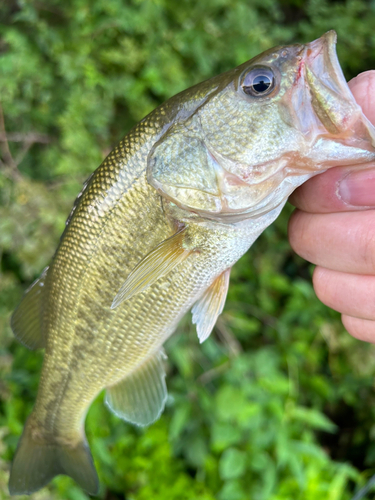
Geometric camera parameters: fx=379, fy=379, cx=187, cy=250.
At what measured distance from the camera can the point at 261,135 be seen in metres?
0.73

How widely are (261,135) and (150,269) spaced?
1.14 ft

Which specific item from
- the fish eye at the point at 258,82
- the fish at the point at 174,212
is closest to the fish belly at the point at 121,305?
the fish at the point at 174,212

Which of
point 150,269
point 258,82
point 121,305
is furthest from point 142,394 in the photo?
point 258,82

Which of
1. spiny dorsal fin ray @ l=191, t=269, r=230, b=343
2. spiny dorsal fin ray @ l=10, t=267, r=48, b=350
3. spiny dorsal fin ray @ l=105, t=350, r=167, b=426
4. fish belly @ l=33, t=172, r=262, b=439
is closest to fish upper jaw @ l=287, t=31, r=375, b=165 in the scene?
fish belly @ l=33, t=172, r=262, b=439

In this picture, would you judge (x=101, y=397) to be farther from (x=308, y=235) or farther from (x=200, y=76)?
(x=200, y=76)

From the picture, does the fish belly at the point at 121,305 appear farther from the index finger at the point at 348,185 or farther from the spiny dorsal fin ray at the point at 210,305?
the index finger at the point at 348,185

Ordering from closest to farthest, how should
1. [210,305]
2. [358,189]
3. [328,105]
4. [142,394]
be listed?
[328,105] < [358,189] < [210,305] < [142,394]

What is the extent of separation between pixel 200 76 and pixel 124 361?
1323 mm

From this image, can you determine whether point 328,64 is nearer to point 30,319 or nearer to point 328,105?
point 328,105

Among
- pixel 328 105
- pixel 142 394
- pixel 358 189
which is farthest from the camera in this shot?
pixel 142 394

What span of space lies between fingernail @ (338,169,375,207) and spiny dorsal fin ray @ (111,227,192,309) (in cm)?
37

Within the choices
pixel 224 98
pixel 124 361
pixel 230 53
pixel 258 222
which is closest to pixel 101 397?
pixel 124 361

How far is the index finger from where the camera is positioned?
2.39ft

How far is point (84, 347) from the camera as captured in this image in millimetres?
988
